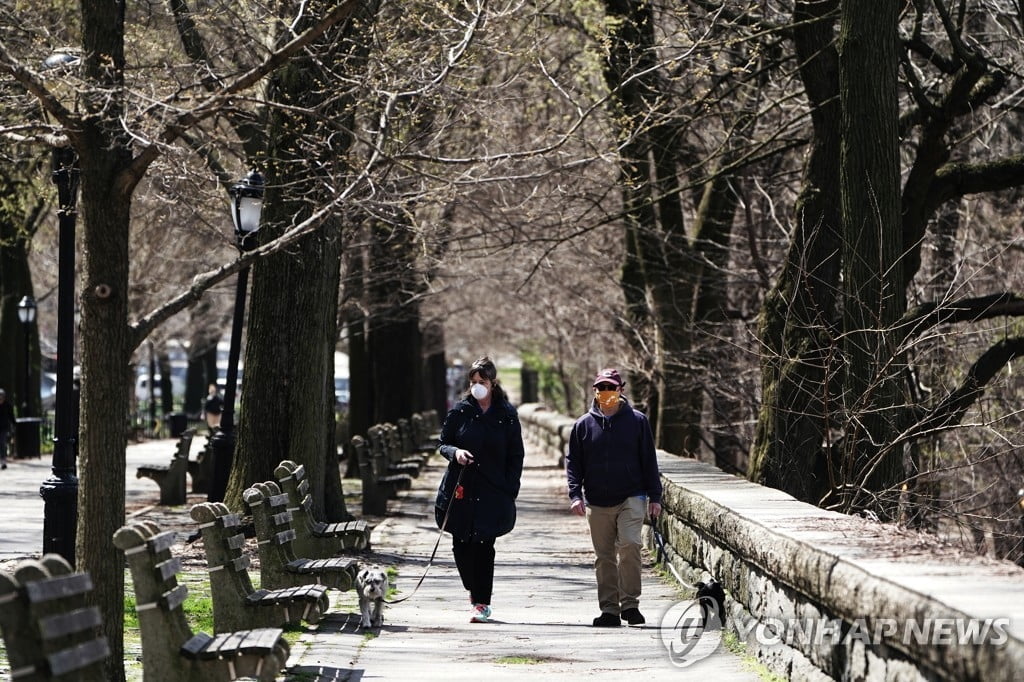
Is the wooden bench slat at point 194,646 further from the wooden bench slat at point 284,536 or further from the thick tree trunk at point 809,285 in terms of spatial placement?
the thick tree trunk at point 809,285

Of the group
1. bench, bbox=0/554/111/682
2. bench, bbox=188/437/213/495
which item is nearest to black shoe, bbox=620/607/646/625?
bench, bbox=0/554/111/682

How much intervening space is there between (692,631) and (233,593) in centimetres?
321

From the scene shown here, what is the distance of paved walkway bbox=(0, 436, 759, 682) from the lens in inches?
322

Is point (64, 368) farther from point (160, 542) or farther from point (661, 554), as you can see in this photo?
point (661, 554)

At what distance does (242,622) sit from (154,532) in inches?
59.5

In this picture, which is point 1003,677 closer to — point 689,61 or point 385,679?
point 385,679

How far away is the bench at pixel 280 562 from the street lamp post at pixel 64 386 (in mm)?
1761

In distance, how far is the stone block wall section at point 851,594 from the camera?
4859 millimetres

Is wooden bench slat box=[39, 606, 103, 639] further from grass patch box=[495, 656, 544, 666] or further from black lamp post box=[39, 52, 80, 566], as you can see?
black lamp post box=[39, 52, 80, 566]

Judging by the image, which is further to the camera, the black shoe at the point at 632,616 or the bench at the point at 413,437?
the bench at the point at 413,437

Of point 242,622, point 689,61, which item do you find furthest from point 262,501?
point 689,61

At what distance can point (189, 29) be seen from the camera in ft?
46.2

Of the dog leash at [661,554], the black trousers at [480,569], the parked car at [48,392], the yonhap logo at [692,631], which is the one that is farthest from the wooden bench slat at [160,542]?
the parked car at [48,392]

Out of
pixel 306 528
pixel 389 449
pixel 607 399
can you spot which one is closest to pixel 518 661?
pixel 607 399
